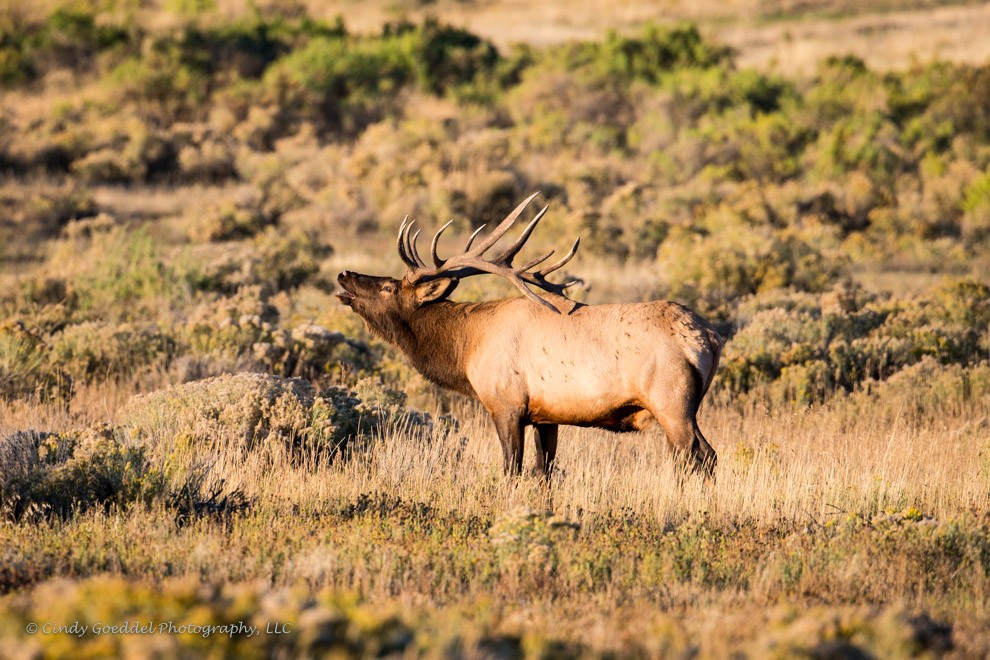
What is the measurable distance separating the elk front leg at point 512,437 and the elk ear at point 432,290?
137 cm

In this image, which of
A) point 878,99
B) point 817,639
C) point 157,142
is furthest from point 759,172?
point 817,639

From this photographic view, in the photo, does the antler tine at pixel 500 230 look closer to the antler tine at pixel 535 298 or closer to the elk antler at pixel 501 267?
the elk antler at pixel 501 267

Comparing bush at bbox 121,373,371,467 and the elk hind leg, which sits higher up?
the elk hind leg

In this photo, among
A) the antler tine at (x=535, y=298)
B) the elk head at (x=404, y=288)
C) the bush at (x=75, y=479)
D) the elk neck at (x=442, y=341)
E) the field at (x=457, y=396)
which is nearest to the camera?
the field at (x=457, y=396)

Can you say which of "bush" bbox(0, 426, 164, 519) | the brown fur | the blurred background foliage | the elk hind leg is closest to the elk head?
the brown fur

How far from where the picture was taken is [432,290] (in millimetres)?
9039

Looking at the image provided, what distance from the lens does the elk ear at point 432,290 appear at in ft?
29.5

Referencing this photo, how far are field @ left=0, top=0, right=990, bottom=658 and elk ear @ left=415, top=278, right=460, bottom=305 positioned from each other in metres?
1.10

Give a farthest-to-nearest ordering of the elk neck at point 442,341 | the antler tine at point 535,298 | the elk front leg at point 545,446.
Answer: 1. the elk neck at point 442,341
2. the elk front leg at point 545,446
3. the antler tine at point 535,298

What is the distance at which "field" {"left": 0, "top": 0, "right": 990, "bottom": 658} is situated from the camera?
5.16 meters

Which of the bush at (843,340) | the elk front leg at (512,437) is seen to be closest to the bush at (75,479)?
the elk front leg at (512,437)

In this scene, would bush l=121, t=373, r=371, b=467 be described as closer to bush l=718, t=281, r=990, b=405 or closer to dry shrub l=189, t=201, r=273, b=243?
bush l=718, t=281, r=990, b=405

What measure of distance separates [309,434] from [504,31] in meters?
54.2

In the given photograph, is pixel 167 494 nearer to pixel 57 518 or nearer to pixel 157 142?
pixel 57 518
